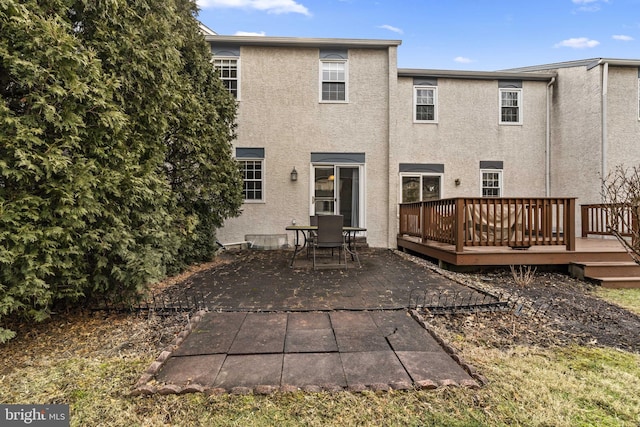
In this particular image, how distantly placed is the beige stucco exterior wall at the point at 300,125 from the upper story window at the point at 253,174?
6.5 inches

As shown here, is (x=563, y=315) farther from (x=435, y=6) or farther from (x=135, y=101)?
(x=435, y=6)

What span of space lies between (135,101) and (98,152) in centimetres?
92

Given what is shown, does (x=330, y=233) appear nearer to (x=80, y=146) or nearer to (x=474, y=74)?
(x=80, y=146)

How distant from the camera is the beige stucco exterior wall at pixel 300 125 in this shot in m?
9.05

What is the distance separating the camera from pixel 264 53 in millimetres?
9039

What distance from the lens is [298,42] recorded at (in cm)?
881

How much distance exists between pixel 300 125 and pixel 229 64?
276 cm

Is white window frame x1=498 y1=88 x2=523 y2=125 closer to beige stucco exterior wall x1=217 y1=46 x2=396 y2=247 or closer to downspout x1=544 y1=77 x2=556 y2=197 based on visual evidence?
downspout x1=544 y1=77 x2=556 y2=197

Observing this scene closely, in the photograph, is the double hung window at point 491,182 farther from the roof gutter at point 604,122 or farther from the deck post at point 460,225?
the deck post at point 460,225

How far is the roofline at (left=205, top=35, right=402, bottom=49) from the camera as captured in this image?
8773mm

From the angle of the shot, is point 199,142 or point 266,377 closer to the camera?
point 266,377

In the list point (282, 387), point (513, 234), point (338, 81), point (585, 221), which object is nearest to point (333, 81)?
point (338, 81)

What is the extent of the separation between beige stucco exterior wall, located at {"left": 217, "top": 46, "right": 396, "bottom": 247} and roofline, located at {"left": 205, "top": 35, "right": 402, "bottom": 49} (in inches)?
6.6

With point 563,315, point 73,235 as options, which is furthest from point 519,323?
point 73,235
